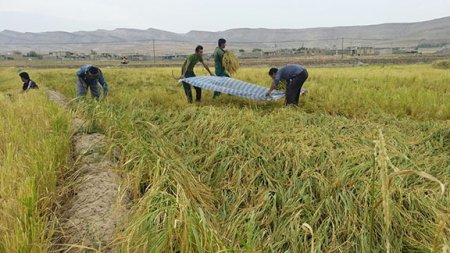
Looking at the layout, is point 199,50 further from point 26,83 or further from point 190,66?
point 26,83

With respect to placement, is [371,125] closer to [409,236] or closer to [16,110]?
[409,236]

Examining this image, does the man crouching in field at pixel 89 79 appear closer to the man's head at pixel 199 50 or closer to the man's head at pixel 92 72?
the man's head at pixel 92 72

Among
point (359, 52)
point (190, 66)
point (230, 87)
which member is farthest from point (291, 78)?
point (359, 52)

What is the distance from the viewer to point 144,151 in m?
3.20

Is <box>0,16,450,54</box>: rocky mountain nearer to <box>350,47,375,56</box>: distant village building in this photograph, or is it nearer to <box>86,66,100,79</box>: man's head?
<box>350,47,375,56</box>: distant village building

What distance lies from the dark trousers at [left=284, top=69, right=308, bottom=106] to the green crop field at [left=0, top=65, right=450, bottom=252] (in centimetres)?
141

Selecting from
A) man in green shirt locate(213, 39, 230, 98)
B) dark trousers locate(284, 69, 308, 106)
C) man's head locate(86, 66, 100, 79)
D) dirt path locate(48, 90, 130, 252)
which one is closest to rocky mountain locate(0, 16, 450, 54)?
man in green shirt locate(213, 39, 230, 98)

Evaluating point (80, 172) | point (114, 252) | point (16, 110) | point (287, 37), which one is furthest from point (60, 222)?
point (287, 37)

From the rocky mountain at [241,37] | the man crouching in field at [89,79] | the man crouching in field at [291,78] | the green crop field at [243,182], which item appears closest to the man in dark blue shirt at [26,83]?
the man crouching in field at [89,79]

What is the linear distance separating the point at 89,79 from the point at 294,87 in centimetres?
385

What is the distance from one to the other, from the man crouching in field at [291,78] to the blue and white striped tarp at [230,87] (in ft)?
0.86

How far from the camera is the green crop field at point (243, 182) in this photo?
1.99 metres

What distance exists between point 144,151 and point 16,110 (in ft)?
9.24

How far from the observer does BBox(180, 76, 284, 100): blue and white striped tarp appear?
268 inches
